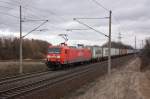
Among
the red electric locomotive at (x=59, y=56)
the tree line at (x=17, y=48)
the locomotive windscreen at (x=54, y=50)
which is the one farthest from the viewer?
the tree line at (x=17, y=48)

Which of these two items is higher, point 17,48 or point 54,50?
point 17,48

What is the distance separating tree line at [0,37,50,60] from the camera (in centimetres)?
7506

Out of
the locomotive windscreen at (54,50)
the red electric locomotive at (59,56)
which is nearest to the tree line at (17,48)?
the red electric locomotive at (59,56)

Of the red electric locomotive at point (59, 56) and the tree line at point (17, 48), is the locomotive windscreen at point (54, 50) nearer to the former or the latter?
the red electric locomotive at point (59, 56)

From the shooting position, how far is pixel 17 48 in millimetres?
77562

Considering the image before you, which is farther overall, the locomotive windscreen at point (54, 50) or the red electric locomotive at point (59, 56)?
the locomotive windscreen at point (54, 50)

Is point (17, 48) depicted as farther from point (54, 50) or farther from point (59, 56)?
point (59, 56)

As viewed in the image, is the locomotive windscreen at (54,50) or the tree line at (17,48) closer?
the locomotive windscreen at (54,50)

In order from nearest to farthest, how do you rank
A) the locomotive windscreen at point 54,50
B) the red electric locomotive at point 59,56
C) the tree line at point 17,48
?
1. the red electric locomotive at point 59,56
2. the locomotive windscreen at point 54,50
3. the tree line at point 17,48

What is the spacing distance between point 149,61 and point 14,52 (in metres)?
32.8

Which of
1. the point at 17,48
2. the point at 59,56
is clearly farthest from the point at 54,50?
the point at 17,48

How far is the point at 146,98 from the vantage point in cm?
1936

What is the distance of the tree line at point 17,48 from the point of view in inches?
2955

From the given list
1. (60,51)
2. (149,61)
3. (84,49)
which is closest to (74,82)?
(60,51)
